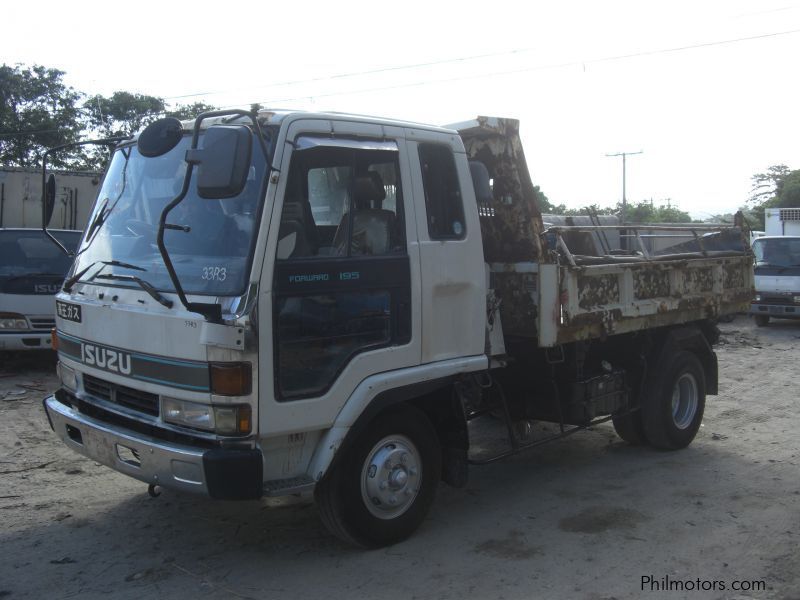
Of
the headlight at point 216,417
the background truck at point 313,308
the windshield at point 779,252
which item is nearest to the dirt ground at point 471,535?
the background truck at point 313,308

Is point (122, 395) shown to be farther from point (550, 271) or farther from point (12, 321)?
point (12, 321)

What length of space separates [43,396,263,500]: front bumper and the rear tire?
3.97 m

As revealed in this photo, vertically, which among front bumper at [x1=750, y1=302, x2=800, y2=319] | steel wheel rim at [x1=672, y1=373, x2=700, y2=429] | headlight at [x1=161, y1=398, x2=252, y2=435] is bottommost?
steel wheel rim at [x1=672, y1=373, x2=700, y2=429]

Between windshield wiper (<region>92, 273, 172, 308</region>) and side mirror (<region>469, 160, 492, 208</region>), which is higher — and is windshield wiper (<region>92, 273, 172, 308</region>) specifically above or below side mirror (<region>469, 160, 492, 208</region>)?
below

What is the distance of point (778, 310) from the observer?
1507cm

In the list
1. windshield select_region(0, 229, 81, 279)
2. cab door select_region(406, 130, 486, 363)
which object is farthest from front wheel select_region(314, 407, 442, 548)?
windshield select_region(0, 229, 81, 279)

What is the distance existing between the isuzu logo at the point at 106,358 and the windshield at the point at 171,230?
380 mm

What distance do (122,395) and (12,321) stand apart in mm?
5784

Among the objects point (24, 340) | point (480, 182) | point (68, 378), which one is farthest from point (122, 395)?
point (24, 340)

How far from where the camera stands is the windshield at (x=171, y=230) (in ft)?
12.8

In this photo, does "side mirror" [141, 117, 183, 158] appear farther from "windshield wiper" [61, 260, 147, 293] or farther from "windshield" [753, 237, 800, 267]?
"windshield" [753, 237, 800, 267]

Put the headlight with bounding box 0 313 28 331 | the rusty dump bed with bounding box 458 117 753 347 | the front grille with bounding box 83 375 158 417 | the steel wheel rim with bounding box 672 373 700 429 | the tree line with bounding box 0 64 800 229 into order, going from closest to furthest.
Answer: the front grille with bounding box 83 375 158 417
the rusty dump bed with bounding box 458 117 753 347
the steel wheel rim with bounding box 672 373 700 429
the headlight with bounding box 0 313 28 331
the tree line with bounding box 0 64 800 229

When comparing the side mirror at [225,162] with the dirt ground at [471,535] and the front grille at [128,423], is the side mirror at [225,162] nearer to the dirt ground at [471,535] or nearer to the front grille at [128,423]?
the front grille at [128,423]

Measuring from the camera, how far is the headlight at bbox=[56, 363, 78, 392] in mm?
4645
